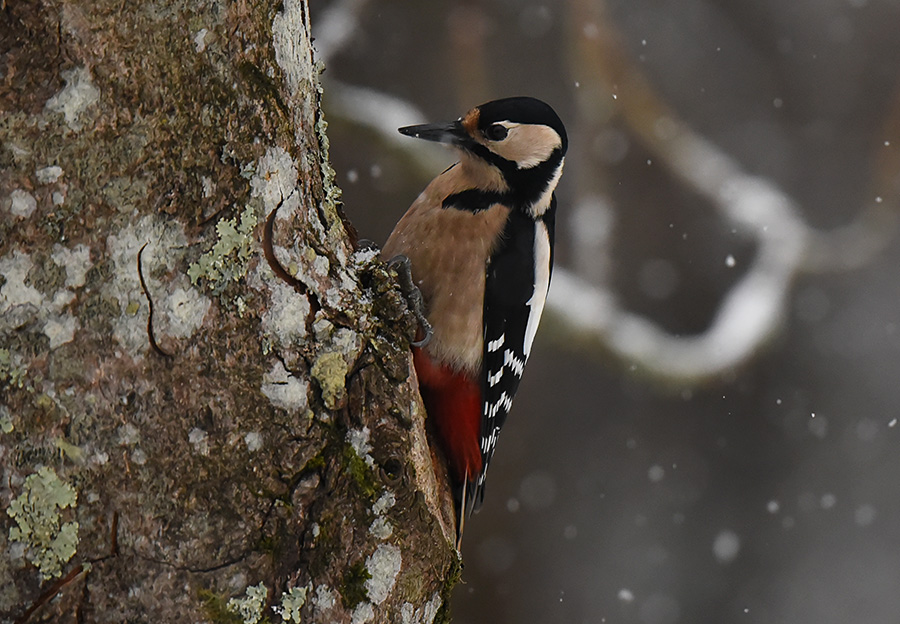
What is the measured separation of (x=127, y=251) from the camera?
4.56 feet

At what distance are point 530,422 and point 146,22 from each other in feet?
11.9

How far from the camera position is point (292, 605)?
145cm

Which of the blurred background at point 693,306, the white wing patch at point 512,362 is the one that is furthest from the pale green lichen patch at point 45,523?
the blurred background at point 693,306

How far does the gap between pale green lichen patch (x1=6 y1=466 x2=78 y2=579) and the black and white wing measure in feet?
3.70

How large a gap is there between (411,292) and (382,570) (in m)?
0.76

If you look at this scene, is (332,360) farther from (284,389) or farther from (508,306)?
(508,306)

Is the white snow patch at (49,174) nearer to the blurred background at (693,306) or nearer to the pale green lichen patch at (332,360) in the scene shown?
the pale green lichen patch at (332,360)

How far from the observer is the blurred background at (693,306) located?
4551 millimetres

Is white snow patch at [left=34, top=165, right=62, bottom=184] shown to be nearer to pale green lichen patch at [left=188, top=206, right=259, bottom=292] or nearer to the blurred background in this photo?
pale green lichen patch at [left=188, top=206, right=259, bottom=292]

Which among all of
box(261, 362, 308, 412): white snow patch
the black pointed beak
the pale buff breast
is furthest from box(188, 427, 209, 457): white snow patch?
the black pointed beak

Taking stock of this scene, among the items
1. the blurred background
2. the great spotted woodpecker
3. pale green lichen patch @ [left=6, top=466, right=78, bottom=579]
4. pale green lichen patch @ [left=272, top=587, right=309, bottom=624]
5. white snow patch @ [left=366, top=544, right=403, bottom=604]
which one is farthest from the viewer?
the blurred background

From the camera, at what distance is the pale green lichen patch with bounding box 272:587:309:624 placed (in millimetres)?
1443

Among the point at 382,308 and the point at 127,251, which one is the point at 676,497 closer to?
the point at 382,308

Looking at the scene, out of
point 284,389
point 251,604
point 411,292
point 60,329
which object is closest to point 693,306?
point 411,292
